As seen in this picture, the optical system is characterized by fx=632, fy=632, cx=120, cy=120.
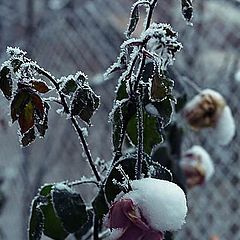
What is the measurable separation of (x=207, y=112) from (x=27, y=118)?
0.55m

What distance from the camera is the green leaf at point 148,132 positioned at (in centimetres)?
62

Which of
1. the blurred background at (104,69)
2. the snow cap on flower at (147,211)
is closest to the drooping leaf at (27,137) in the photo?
the snow cap on flower at (147,211)

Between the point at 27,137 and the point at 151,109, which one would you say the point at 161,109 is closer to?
the point at 151,109

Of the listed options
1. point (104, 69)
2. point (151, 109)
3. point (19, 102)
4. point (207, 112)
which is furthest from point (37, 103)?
point (104, 69)

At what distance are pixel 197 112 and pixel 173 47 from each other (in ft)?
1.59

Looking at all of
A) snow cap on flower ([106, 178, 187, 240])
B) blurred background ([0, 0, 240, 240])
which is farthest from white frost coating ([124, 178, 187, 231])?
blurred background ([0, 0, 240, 240])

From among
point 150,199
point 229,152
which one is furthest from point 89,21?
point 150,199

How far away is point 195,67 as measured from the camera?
203cm

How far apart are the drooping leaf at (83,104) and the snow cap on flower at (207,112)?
45cm

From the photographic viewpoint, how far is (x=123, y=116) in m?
0.58

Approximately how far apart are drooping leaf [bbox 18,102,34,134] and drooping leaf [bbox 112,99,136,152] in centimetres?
8

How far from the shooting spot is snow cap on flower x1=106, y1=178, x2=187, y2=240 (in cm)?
49

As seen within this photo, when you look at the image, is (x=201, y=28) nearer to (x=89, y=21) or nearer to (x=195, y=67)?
(x=195, y=67)

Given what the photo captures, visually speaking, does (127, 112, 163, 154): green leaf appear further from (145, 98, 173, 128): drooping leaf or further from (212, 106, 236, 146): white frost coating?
(212, 106, 236, 146): white frost coating
